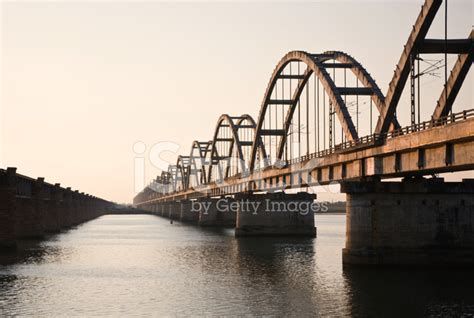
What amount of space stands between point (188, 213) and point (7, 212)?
12763cm

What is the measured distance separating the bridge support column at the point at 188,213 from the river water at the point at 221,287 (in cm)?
11975

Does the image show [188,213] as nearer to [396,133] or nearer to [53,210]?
[53,210]

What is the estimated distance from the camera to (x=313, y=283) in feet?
143

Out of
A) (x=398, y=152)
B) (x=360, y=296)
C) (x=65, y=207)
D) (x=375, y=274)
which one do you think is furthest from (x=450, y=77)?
(x=65, y=207)

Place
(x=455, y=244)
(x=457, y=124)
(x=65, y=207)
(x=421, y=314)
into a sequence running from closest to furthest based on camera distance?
(x=421, y=314), (x=457, y=124), (x=455, y=244), (x=65, y=207)

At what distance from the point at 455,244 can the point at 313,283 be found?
1005cm

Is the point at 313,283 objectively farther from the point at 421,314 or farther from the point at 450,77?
the point at 450,77

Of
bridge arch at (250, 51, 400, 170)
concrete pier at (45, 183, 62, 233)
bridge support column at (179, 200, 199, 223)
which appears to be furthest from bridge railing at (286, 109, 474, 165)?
bridge support column at (179, 200, 199, 223)

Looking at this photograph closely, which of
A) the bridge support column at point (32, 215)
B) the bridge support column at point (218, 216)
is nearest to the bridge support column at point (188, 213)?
the bridge support column at point (218, 216)

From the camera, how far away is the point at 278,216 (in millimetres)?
94000

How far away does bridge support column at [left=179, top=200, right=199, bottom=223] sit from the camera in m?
183

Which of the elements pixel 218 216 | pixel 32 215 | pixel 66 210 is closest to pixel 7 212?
pixel 32 215

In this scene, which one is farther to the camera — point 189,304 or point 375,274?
point 375,274

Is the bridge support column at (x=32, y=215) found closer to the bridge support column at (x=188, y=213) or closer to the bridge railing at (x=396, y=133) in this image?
the bridge railing at (x=396, y=133)
